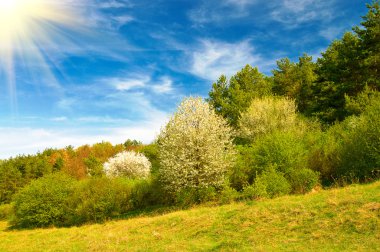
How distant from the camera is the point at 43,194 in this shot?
39219mm

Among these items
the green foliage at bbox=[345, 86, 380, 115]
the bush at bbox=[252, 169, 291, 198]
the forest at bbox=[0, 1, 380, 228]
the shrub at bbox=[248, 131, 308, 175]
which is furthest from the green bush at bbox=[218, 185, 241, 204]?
the green foliage at bbox=[345, 86, 380, 115]

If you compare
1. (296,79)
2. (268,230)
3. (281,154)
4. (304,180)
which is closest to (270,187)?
(304,180)

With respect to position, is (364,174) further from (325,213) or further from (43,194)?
(43,194)

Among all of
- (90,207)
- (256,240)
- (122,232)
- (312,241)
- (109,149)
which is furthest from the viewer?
(109,149)

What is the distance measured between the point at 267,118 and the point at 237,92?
611 inches

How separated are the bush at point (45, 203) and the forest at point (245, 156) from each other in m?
0.13

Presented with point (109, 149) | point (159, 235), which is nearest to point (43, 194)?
point (159, 235)

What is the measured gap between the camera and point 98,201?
3619 cm

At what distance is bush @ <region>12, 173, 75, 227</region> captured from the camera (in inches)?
1533

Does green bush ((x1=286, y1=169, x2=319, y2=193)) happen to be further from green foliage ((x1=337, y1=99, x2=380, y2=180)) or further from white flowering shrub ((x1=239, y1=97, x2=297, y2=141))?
white flowering shrub ((x1=239, y1=97, x2=297, y2=141))

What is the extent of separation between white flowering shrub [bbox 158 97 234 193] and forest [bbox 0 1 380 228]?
10 centimetres

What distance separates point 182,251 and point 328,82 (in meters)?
42.8

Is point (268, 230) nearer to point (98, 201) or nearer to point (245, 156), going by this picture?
point (245, 156)

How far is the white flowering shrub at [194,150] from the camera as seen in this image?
29766mm
